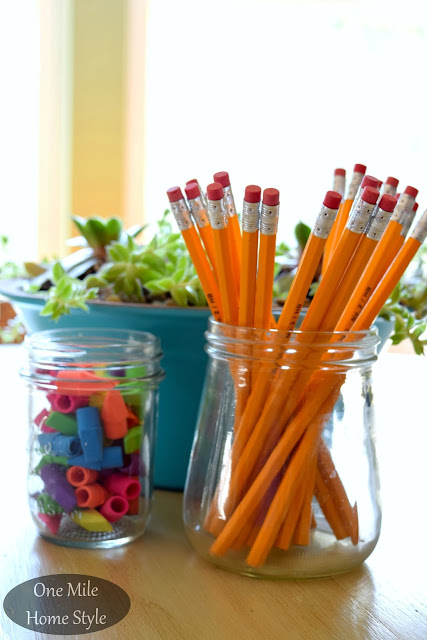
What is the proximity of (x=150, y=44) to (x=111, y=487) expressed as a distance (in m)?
2.87

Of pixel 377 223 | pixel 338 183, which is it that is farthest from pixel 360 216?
pixel 338 183

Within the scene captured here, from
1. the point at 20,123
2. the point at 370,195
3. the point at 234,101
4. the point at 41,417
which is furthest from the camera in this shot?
the point at 234,101

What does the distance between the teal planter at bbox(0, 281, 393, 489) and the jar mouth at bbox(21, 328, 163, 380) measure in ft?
0.08

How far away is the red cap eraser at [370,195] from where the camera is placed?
15.1 inches

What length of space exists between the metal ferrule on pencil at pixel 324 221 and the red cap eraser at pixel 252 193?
0.04 m

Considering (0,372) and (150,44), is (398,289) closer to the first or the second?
(0,372)

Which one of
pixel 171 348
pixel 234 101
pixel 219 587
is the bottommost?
pixel 219 587

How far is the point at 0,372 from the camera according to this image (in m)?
1.02

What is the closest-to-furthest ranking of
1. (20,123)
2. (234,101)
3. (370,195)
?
(370,195), (20,123), (234,101)

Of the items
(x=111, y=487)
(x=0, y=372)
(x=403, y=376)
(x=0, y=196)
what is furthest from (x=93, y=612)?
(x=0, y=196)

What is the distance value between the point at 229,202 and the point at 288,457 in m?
0.16

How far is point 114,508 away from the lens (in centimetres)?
48

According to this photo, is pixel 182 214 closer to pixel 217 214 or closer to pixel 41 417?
pixel 217 214

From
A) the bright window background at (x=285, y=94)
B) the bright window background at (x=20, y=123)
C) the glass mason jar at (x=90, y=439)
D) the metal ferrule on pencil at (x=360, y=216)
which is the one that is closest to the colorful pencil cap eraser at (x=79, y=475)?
the glass mason jar at (x=90, y=439)
